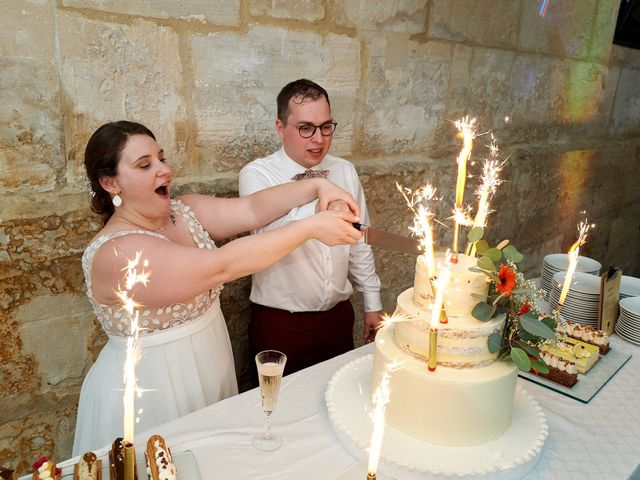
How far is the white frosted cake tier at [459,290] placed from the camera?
1638mm

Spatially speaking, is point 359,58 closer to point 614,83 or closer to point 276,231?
point 276,231

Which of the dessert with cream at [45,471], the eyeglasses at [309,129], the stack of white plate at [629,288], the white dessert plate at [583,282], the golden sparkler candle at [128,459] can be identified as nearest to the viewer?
the golden sparkler candle at [128,459]

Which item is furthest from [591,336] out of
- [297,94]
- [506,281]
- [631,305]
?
[297,94]

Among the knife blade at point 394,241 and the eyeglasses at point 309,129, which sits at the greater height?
the eyeglasses at point 309,129

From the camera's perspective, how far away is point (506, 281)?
1.61 m

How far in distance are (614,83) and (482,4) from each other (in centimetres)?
262

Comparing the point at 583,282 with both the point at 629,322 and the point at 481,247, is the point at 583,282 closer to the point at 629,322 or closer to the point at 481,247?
the point at 629,322

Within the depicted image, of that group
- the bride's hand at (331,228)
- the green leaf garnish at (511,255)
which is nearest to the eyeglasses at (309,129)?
the bride's hand at (331,228)

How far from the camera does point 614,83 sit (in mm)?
5902

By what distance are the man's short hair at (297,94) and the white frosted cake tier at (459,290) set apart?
1380 millimetres

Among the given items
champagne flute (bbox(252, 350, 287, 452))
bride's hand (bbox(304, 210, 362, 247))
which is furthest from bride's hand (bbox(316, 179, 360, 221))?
champagne flute (bbox(252, 350, 287, 452))

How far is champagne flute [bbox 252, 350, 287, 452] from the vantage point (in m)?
1.56

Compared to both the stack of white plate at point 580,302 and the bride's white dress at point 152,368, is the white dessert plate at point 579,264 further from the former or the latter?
the bride's white dress at point 152,368

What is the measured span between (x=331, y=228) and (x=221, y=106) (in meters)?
1.19
